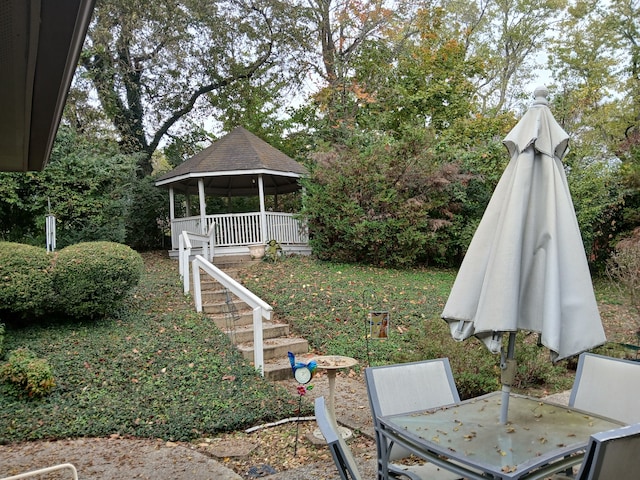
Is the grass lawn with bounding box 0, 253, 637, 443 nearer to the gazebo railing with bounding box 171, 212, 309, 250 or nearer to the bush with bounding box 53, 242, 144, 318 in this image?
the bush with bounding box 53, 242, 144, 318

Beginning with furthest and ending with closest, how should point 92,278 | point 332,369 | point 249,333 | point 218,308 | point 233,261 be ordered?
point 233,261 < point 218,308 < point 249,333 < point 92,278 < point 332,369

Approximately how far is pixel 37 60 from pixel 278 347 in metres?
5.44

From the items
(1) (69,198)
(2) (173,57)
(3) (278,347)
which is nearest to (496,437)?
(3) (278,347)

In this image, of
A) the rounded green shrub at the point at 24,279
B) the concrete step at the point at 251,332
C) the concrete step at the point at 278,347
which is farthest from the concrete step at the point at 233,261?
the rounded green shrub at the point at 24,279

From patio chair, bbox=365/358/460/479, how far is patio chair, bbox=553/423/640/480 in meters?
1.19

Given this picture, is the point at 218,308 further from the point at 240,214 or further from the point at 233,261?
the point at 240,214

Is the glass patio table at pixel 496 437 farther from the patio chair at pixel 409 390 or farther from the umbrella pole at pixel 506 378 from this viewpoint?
the patio chair at pixel 409 390

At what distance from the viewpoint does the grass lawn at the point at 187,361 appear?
16.7ft

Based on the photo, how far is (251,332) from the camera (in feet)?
25.0

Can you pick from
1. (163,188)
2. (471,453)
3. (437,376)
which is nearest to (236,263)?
(163,188)

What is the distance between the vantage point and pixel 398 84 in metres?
19.8

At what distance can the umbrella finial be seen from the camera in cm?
321

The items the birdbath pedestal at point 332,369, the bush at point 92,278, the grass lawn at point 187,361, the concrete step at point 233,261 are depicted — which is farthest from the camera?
the concrete step at point 233,261

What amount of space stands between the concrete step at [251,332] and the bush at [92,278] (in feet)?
5.92
